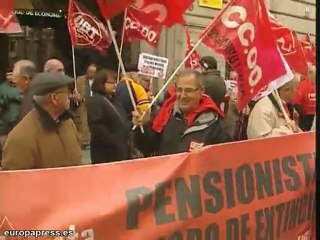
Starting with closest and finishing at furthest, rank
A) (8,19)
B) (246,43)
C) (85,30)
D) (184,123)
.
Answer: (8,19) → (85,30) → (184,123) → (246,43)

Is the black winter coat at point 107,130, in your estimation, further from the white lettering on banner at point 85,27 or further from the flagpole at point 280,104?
the flagpole at point 280,104

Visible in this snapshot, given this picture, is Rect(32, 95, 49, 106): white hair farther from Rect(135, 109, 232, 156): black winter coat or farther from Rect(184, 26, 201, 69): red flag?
Rect(184, 26, 201, 69): red flag

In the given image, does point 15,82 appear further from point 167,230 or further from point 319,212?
point 319,212

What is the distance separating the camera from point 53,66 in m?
2.05

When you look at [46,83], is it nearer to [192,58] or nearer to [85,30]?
[85,30]

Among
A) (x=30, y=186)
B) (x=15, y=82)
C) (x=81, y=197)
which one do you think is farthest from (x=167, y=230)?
(x=15, y=82)

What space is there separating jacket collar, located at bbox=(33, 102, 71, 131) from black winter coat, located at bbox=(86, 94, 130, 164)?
0.09m

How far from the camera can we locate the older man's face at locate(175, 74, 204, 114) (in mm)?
2342

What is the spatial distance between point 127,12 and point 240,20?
0.47m

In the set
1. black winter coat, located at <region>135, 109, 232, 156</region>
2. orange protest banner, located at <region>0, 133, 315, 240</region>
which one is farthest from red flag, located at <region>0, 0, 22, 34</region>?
black winter coat, located at <region>135, 109, 232, 156</region>

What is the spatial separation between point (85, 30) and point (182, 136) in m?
0.48

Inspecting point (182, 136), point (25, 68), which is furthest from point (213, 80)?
point (25, 68)

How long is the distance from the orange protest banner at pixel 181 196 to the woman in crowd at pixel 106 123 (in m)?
0.05

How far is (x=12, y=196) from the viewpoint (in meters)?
1.94
